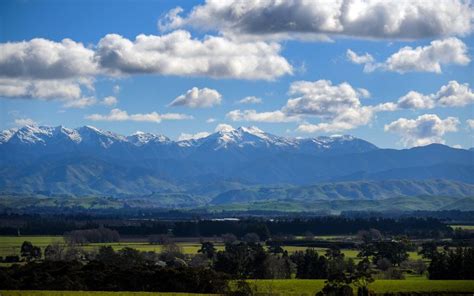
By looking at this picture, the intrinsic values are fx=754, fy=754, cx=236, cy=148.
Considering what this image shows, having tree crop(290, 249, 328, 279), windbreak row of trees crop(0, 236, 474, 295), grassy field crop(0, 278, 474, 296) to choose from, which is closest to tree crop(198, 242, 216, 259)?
windbreak row of trees crop(0, 236, 474, 295)

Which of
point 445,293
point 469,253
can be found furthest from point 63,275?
point 469,253

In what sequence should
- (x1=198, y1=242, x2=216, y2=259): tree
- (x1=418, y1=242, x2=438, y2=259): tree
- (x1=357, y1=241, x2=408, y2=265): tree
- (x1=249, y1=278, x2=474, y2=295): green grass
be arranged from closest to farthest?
(x1=249, y1=278, x2=474, y2=295): green grass, (x1=357, y1=241, x2=408, y2=265): tree, (x1=418, y1=242, x2=438, y2=259): tree, (x1=198, y1=242, x2=216, y2=259): tree

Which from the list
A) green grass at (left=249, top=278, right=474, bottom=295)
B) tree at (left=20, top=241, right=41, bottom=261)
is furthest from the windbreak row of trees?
green grass at (left=249, top=278, right=474, bottom=295)

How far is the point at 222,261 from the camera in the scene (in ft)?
475

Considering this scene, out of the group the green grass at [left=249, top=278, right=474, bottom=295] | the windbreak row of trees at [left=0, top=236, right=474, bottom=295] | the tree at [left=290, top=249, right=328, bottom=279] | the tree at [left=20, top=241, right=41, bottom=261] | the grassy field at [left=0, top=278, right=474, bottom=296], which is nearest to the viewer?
the windbreak row of trees at [left=0, top=236, right=474, bottom=295]

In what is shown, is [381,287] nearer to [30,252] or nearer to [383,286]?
→ [383,286]

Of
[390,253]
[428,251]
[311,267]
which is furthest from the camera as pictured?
[428,251]

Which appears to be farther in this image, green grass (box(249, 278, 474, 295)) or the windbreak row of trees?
green grass (box(249, 278, 474, 295))

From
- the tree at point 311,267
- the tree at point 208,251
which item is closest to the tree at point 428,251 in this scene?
the tree at point 311,267

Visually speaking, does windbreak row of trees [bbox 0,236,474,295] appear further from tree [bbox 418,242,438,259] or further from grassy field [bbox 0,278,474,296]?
grassy field [bbox 0,278,474,296]

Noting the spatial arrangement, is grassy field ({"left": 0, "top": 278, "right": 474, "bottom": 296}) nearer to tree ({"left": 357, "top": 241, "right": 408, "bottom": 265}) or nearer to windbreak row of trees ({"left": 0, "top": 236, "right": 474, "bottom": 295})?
windbreak row of trees ({"left": 0, "top": 236, "right": 474, "bottom": 295})

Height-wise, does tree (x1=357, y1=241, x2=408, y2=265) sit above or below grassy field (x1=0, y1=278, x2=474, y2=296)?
above

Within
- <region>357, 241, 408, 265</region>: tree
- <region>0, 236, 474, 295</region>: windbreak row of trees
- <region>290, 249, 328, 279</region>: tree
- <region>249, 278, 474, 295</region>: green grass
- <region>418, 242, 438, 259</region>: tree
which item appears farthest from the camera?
<region>418, 242, 438, 259</region>: tree

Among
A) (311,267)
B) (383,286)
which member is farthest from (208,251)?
(383,286)
